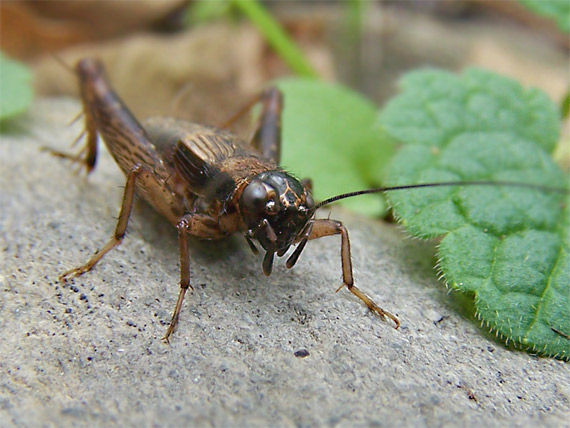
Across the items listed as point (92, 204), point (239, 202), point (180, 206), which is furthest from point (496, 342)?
point (92, 204)

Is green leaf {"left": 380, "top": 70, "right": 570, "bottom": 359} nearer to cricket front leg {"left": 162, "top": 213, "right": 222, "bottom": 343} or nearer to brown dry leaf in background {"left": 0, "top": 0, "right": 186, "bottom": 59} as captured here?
cricket front leg {"left": 162, "top": 213, "right": 222, "bottom": 343}

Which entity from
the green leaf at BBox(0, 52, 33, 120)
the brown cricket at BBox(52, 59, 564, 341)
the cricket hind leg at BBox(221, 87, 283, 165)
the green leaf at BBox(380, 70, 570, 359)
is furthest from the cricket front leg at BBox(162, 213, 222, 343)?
the green leaf at BBox(0, 52, 33, 120)

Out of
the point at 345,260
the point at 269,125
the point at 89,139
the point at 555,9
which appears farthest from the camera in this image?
the point at 555,9

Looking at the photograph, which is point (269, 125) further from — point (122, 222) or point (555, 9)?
point (555, 9)

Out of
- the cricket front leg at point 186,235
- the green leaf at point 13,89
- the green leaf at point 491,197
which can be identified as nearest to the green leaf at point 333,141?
the green leaf at point 491,197

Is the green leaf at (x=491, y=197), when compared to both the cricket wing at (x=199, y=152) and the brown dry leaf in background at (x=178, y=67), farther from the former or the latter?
the brown dry leaf in background at (x=178, y=67)

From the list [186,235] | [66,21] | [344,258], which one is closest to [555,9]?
[344,258]
